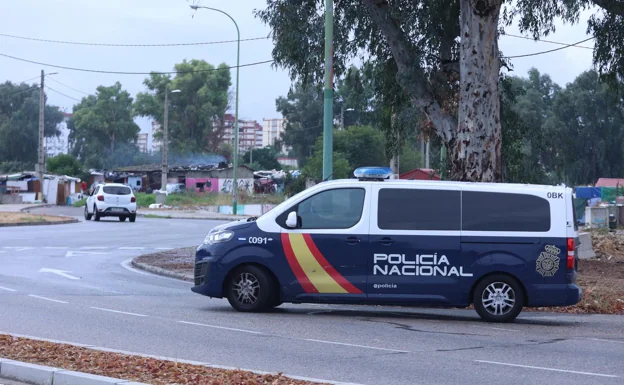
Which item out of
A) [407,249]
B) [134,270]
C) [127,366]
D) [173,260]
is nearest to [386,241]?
[407,249]

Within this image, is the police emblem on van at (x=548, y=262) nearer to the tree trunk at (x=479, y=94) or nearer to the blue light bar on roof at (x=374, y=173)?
the blue light bar on roof at (x=374, y=173)

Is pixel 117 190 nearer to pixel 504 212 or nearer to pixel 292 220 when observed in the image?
pixel 292 220

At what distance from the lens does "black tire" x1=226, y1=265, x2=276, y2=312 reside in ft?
41.7

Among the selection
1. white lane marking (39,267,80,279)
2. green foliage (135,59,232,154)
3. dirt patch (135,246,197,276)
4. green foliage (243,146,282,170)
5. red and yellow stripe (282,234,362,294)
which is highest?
green foliage (135,59,232,154)

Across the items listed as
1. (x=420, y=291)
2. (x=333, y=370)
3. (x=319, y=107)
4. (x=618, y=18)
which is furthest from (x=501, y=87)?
(x=319, y=107)

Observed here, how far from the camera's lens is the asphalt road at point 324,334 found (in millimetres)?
8664

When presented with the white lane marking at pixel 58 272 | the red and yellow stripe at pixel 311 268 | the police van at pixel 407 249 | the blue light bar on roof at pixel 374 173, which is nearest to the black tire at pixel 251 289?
the police van at pixel 407 249

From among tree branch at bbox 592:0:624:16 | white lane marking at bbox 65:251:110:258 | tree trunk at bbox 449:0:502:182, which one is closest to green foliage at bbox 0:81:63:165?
white lane marking at bbox 65:251:110:258

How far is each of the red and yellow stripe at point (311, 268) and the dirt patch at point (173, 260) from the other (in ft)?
20.4

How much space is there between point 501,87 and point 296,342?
13.1 meters

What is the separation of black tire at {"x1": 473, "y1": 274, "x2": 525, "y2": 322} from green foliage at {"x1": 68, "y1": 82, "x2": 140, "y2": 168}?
111881mm

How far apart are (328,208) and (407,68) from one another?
781cm

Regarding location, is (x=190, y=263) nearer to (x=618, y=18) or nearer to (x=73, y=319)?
(x=73, y=319)

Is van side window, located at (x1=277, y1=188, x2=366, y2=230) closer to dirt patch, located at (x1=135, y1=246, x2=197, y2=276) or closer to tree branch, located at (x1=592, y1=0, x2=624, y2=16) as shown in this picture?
dirt patch, located at (x1=135, y1=246, x2=197, y2=276)
